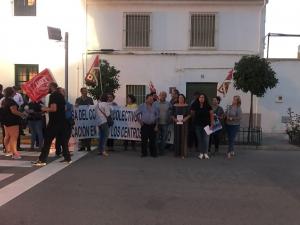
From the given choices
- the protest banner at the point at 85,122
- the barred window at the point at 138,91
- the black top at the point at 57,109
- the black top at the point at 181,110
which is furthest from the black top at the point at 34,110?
the barred window at the point at 138,91

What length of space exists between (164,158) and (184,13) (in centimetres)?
986

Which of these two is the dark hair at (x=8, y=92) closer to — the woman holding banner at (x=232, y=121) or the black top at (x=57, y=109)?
the black top at (x=57, y=109)

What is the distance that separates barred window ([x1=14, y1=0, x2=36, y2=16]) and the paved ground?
11.0 metres

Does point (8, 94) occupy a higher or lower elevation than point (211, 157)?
higher

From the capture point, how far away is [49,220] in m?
6.62

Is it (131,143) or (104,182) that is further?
(131,143)

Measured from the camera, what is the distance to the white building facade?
2088cm

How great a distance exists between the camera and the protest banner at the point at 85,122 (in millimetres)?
13766


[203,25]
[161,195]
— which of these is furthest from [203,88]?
[161,195]

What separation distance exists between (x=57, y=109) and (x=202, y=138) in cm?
416

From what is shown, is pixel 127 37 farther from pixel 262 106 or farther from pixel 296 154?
pixel 296 154

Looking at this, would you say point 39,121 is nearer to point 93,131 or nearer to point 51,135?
point 93,131

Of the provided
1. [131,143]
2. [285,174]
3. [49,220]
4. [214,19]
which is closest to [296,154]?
[285,174]

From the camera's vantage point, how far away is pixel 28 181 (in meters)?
9.34
